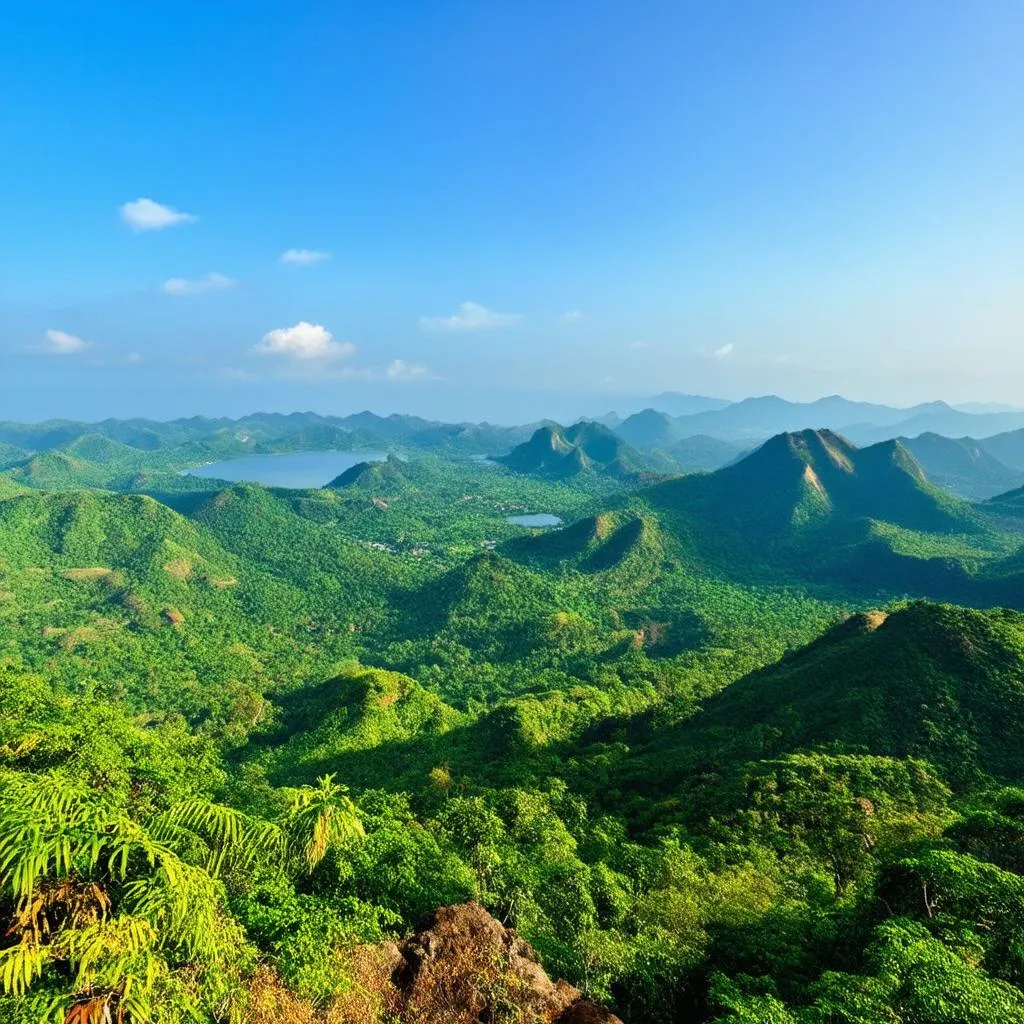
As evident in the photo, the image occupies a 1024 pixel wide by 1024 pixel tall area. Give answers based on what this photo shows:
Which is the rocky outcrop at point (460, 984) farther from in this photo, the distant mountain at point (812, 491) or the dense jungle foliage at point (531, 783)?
the distant mountain at point (812, 491)

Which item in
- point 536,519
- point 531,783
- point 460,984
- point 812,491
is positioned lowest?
point 531,783

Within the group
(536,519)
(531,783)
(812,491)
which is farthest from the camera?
(536,519)

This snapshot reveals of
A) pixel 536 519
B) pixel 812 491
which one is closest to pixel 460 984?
pixel 812 491

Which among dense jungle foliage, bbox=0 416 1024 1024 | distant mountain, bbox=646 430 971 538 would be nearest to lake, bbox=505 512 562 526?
distant mountain, bbox=646 430 971 538

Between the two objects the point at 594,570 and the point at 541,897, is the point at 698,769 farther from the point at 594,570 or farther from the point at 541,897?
the point at 594,570

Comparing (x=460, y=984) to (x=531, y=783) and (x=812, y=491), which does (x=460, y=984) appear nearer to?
(x=531, y=783)

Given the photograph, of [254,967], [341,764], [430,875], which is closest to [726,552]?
[341,764]
